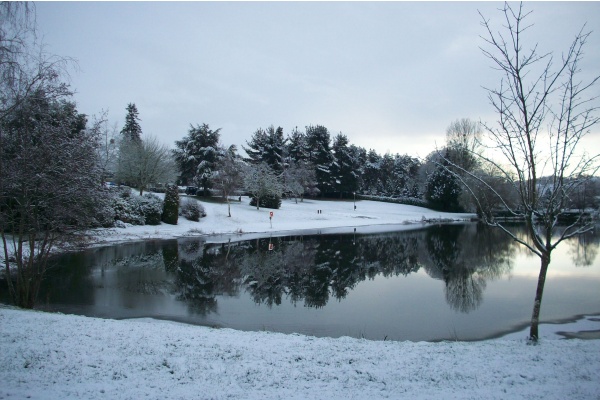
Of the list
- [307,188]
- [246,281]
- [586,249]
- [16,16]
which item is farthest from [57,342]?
[307,188]

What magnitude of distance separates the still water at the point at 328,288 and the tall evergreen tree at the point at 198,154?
27.9 metres

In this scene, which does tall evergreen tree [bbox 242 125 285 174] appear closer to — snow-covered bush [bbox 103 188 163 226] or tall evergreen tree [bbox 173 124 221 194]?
tall evergreen tree [bbox 173 124 221 194]

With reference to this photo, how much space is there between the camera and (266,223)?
3725 centimetres

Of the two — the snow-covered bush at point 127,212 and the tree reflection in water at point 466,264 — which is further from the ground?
the snow-covered bush at point 127,212

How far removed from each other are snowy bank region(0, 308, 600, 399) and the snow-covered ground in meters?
0.01

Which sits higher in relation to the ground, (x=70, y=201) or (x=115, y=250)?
(x=70, y=201)

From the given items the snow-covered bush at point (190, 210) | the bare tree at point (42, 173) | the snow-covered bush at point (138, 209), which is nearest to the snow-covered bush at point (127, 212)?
the snow-covered bush at point (138, 209)

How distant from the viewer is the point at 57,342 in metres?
5.92

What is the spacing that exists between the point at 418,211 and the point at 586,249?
36571 mm

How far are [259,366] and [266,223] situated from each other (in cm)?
3204

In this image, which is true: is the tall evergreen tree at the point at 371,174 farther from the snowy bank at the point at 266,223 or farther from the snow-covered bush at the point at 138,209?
the snow-covered bush at the point at 138,209

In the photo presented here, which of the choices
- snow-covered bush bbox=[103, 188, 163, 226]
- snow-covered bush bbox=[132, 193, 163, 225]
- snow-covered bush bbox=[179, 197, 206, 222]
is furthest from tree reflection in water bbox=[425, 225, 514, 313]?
snow-covered bush bbox=[103, 188, 163, 226]

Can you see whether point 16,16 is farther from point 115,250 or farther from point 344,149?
point 344,149

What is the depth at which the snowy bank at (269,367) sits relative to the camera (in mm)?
4547
